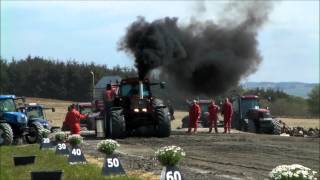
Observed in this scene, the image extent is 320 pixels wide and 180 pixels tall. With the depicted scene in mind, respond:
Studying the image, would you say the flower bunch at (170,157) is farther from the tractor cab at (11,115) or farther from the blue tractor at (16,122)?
the tractor cab at (11,115)

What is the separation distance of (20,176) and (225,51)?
20431mm

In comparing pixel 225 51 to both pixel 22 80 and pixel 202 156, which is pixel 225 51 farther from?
pixel 22 80

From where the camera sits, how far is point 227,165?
1797 centimetres

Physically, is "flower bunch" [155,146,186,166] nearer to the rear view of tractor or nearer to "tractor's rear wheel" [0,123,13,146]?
"tractor's rear wheel" [0,123,13,146]

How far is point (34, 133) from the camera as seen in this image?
1139 inches

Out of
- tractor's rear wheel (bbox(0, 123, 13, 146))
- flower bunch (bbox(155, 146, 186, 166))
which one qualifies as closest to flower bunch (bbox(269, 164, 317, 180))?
flower bunch (bbox(155, 146, 186, 166))

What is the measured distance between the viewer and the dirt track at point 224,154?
16.4 meters

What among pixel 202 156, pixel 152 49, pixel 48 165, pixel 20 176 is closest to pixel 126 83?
pixel 152 49

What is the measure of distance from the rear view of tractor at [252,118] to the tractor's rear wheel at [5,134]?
1470cm

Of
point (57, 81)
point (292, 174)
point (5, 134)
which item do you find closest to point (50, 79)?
point (57, 81)

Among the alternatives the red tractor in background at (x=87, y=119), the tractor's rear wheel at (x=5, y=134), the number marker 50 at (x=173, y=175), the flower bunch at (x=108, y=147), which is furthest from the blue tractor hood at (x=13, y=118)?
the number marker 50 at (x=173, y=175)

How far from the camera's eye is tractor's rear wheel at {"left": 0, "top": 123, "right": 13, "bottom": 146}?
27000mm

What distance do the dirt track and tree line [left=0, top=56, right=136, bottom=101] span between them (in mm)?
69607

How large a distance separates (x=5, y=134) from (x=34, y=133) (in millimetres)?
2115
